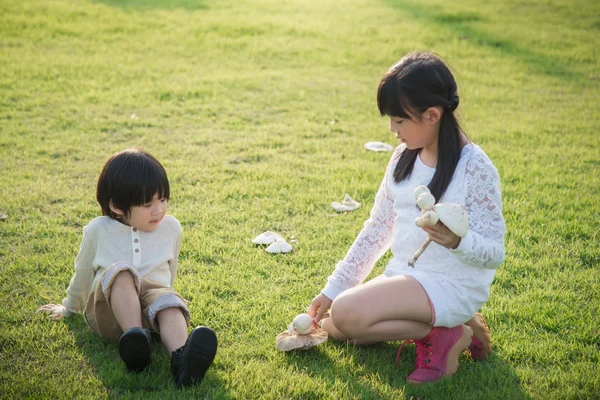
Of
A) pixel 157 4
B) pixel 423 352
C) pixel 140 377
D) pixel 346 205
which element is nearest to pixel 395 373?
pixel 423 352

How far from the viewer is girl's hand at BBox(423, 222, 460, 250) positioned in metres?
2.42

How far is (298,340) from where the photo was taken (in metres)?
2.86

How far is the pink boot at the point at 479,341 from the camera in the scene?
286 centimetres

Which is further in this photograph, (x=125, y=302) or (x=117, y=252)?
(x=117, y=252)

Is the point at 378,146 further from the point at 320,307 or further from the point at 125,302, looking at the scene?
the point at 125,302

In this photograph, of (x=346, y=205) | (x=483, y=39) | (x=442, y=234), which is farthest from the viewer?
(x=483, y=39)

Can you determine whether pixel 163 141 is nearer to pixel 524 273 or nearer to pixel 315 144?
pixel 315 144

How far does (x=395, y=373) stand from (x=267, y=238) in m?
1.52

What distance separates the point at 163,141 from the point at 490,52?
20.6ft

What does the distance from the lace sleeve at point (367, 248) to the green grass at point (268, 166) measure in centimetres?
35

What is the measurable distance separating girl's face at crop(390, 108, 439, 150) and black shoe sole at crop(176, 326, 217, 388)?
1.24 metres

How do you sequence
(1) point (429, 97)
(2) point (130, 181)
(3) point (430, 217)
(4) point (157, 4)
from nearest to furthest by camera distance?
(3) point (430, 217) < (1) point (429, 97) < (2) point (130, 181) < (4) point (157, 4)

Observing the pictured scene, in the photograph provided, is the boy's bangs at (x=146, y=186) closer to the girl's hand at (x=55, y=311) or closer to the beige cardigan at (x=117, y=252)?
the beige cardigan at (x=117, y=252)

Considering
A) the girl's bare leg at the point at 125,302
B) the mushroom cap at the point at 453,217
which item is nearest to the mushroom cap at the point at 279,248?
the girl's bare leg at the point at 125,302
